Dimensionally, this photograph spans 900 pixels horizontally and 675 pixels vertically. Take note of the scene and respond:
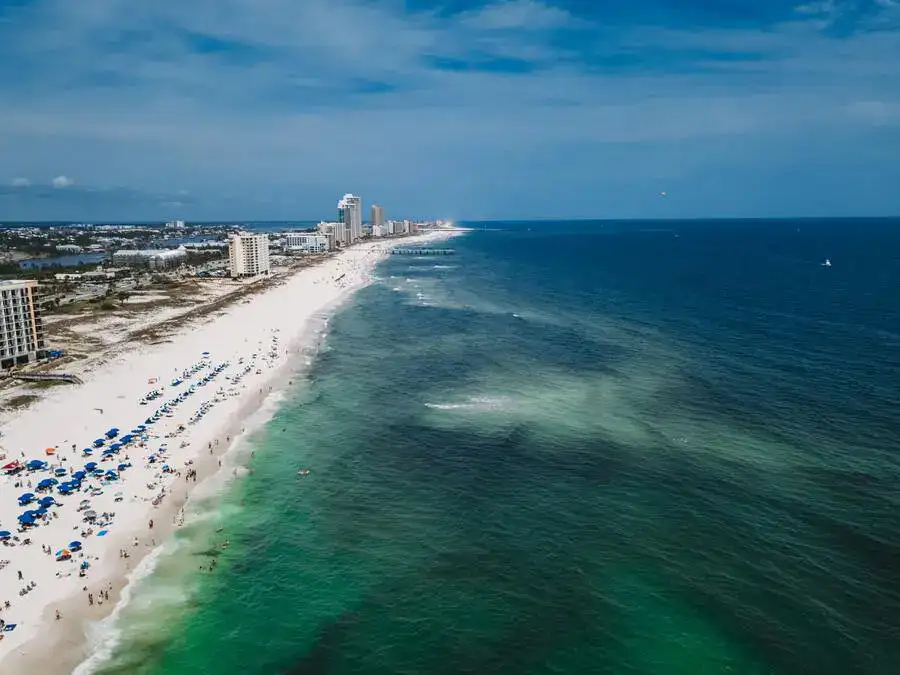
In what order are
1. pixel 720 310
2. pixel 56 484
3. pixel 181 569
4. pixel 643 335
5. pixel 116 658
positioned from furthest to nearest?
pixel 720 310
pixel 643 335
pixel 56 484
pixel 181 569
pixel 116 658

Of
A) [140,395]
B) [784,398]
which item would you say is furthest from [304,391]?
[784,398]

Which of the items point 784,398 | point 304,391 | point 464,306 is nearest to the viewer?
point 784,398

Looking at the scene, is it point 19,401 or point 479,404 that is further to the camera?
point 479,404

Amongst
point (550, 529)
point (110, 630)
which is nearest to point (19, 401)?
point (110, 630)

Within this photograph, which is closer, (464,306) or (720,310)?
(720,310)

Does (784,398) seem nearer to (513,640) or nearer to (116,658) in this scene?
(513,640)

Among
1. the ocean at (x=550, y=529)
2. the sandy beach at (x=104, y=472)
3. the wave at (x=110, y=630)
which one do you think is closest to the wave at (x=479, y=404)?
the ocean at (x=550, y=529)

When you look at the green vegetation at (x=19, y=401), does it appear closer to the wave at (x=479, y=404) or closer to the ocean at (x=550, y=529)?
the ocean at (x=550, y=529)

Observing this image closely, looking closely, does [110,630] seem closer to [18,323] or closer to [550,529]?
[550,529]
